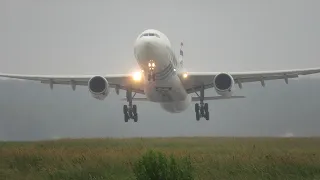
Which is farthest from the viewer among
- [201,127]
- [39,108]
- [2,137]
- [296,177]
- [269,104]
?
[201,127]

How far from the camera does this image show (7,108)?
2424 inches

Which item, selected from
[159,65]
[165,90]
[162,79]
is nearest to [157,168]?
[159,65]

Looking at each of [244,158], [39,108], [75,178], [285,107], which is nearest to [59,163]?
[75,178]

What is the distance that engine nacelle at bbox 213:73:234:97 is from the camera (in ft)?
118

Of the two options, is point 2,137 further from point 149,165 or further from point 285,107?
point 149,165

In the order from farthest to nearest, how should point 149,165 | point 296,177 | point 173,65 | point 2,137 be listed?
Answer: 1. point 2,137
2. point 173,65
3. point 296,177
4. point 149,165

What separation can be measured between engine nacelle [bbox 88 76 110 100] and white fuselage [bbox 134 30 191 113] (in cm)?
293

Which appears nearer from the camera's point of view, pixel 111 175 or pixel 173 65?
pixel 111 175

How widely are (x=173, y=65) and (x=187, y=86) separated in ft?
14.1

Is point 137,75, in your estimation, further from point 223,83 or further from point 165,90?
point 223,83

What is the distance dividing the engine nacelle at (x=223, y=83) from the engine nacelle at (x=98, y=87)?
7.32 m

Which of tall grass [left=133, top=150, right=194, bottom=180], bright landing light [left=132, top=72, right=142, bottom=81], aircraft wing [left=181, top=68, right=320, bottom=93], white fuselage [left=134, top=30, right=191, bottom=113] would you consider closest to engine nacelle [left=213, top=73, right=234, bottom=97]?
aircraft wing [left=181, top=68, right=320, bottom=93]

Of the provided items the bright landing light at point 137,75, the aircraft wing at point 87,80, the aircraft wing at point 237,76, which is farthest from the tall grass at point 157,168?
the aircraft wing at point 237,76

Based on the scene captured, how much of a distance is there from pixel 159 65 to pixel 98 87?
5.30 meters
